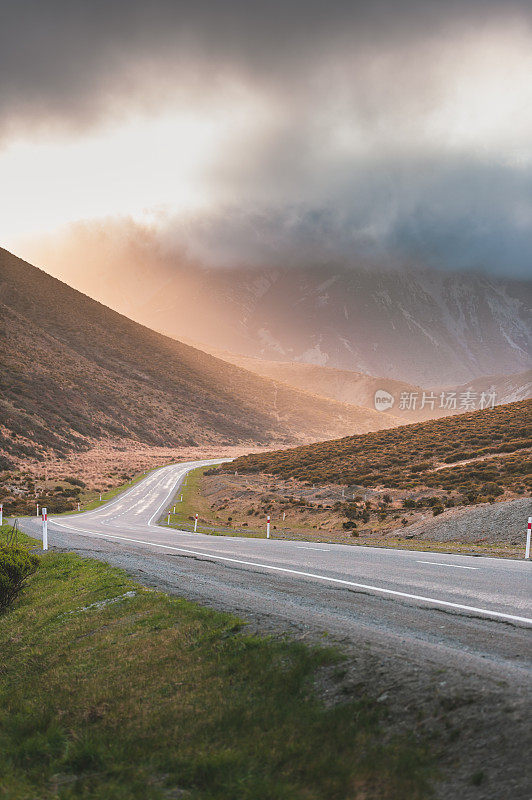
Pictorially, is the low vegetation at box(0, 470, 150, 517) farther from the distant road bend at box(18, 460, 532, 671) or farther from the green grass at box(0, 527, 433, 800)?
the green grass at box(0, 527, 433, 800)

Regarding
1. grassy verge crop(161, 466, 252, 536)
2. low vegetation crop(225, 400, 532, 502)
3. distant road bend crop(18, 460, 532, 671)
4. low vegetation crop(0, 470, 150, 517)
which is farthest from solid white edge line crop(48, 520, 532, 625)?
low vegetation crop(0, 470, 150, 517)

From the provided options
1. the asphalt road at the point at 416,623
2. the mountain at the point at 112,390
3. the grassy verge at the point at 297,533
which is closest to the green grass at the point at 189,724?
the asphalt road at the point at 416,623

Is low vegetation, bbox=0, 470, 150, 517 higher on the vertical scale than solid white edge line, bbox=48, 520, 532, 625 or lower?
lower

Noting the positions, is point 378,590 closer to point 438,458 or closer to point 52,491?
point 438,458

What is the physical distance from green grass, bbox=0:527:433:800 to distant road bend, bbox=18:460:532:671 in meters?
1.34

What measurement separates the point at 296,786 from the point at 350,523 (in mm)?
27640

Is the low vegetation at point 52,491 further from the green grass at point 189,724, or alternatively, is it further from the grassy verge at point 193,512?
the green grass at point 189,724

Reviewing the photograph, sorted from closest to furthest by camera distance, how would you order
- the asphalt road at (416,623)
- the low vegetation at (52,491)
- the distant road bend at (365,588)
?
1. the asphalt road at (416,623)
2. the distant road bend at (365,588)
3. the low vegetation at (52,491)

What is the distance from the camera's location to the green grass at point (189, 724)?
4105mm

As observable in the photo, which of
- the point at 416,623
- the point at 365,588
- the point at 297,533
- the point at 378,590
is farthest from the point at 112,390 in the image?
the point at 416,623

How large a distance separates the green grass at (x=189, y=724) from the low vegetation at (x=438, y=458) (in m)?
25.3

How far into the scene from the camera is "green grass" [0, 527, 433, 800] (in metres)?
4.11

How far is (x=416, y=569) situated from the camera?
12453mm

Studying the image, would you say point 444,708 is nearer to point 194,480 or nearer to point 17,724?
point 17,724
